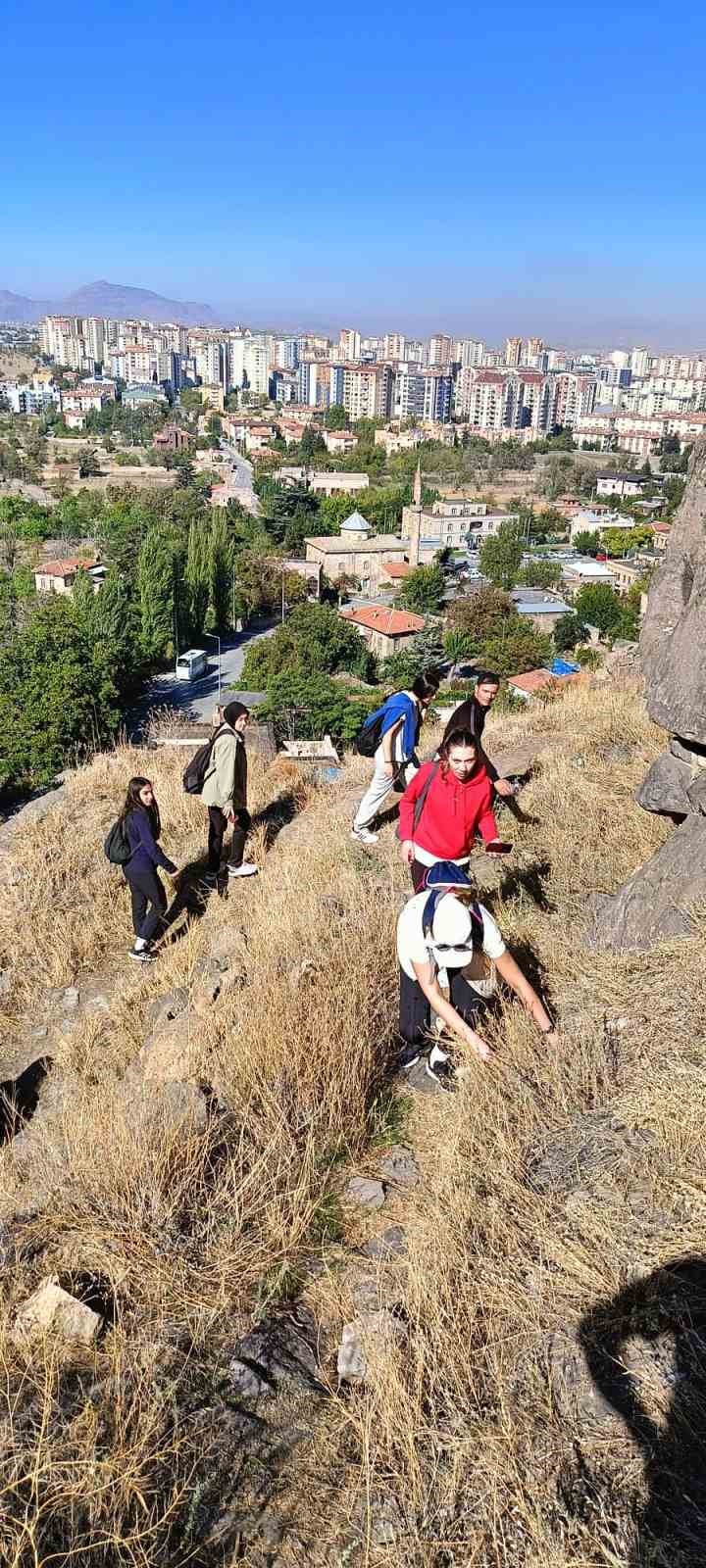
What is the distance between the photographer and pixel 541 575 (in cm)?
4866

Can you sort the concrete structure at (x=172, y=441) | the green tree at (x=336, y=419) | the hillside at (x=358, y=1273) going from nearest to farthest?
the hillside at (x=358, y=1273) → the concrete structure at (x=172, y=441) → the green tree at (x=336, y=419)

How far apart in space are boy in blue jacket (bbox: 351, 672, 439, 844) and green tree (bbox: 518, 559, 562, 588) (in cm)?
4579


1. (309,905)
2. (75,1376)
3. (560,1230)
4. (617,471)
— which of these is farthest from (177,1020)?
(617,471)

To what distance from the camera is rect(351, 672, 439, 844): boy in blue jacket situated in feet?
14.3

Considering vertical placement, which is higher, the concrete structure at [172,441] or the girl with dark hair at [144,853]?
the concrete structure at [172,441]

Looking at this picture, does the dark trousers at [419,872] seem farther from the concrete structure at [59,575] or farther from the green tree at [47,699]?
the concrete structure at [59,575]

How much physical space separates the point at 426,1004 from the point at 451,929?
1.12 ft

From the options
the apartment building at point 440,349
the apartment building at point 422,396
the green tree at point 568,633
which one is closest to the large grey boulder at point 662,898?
the green tree at point 568,633

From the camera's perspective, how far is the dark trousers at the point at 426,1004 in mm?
2750

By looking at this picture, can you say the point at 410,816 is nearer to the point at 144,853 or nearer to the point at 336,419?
the point at 144,853

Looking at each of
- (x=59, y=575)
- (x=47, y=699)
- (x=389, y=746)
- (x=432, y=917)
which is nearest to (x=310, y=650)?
(x=47, y=699)

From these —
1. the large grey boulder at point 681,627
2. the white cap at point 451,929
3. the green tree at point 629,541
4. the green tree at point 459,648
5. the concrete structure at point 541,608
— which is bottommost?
the green tree at point 459,648

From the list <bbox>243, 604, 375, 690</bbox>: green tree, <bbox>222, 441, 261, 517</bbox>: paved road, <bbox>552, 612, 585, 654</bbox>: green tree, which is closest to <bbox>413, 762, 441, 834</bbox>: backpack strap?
<bbox>243, 604, 375, 690</bbox>: green tree

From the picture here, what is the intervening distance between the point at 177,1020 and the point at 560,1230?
5.82 ft
